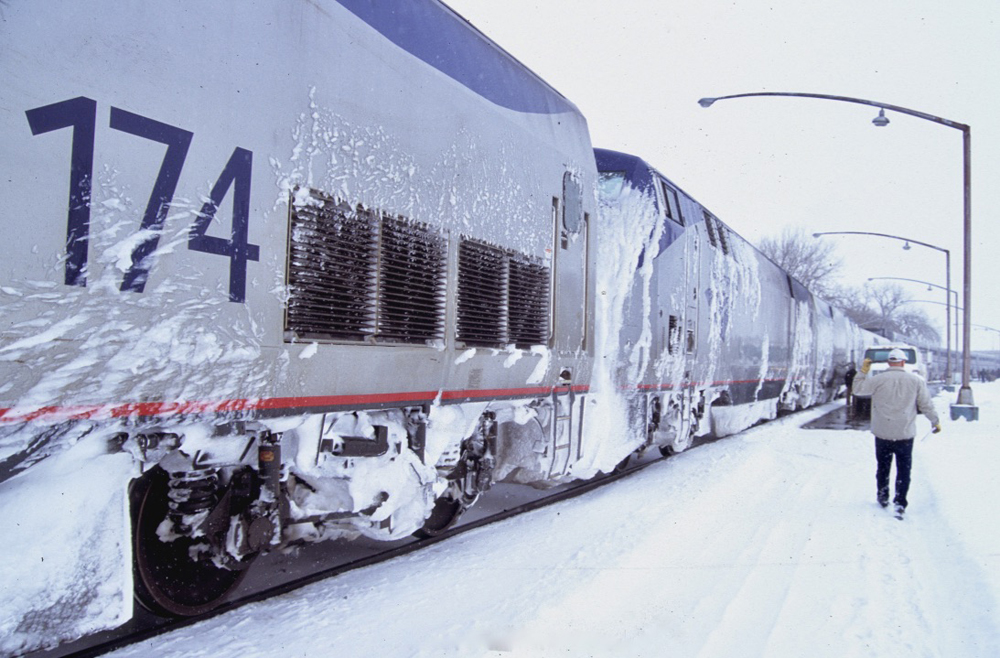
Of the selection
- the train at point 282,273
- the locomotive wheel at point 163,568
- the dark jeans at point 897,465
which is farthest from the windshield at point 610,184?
the locomotive wheel at point 163,568

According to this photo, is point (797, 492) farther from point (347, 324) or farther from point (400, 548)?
point (347, 324)

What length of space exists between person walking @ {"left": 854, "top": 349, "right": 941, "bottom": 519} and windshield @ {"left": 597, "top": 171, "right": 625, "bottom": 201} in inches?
121

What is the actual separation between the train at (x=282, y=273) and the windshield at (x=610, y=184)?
4.36ft

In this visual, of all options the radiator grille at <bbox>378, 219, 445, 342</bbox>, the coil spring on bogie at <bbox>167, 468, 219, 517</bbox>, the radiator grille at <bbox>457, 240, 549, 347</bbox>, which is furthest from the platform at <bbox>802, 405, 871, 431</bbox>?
the coil spring on bogie at <bbox>167, 468, 219, 517</bbox>

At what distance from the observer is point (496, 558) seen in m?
5.00

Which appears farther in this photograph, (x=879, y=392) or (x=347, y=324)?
(x=879, y=392)

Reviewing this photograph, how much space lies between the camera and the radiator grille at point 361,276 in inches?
135

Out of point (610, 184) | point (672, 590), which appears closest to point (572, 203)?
point (610, 184)

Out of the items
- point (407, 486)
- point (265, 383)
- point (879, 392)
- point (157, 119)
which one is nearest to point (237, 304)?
point (265, 383)

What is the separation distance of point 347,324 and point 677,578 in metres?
2.58

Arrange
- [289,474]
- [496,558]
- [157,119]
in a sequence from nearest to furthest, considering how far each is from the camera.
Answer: [157,119]
[289,474]
[496,558]

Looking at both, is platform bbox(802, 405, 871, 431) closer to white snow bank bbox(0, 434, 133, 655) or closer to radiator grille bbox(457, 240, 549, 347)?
radiator grille bbox(457, 240, 549, 347)

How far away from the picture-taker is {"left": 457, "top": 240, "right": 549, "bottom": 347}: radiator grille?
460cm

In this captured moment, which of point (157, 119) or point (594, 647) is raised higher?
point (157, 119)
